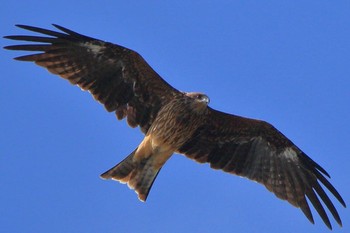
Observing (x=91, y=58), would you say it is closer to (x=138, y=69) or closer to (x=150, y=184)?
(x=138, y=69)

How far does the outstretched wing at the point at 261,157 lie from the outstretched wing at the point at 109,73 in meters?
1.07

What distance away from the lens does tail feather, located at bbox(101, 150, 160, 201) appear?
17.8 m

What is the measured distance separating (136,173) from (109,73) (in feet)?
5.78

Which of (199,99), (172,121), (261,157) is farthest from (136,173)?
(261,157)

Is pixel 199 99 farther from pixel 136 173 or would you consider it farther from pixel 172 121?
pixel 136 173

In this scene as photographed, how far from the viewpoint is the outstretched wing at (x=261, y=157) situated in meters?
18.6

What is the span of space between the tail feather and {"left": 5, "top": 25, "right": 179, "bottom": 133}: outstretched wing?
0.58 metres

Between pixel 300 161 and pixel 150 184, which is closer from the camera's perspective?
pixel 150 184

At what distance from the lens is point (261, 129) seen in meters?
18.8

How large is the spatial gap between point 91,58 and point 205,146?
266cm

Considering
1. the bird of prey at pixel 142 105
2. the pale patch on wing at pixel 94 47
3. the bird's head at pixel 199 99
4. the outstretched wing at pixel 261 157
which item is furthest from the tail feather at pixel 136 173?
the pale patch on wing at pixel 94 47

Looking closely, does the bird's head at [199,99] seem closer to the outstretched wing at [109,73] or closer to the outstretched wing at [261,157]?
the outstretched wing at [109,73]

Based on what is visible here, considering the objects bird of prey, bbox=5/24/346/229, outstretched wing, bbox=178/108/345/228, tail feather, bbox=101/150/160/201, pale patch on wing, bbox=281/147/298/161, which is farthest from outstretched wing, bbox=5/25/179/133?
pale patch on wing, bbox=281/147/298/161

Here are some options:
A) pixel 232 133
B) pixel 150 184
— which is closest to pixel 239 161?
pixel 232 133
